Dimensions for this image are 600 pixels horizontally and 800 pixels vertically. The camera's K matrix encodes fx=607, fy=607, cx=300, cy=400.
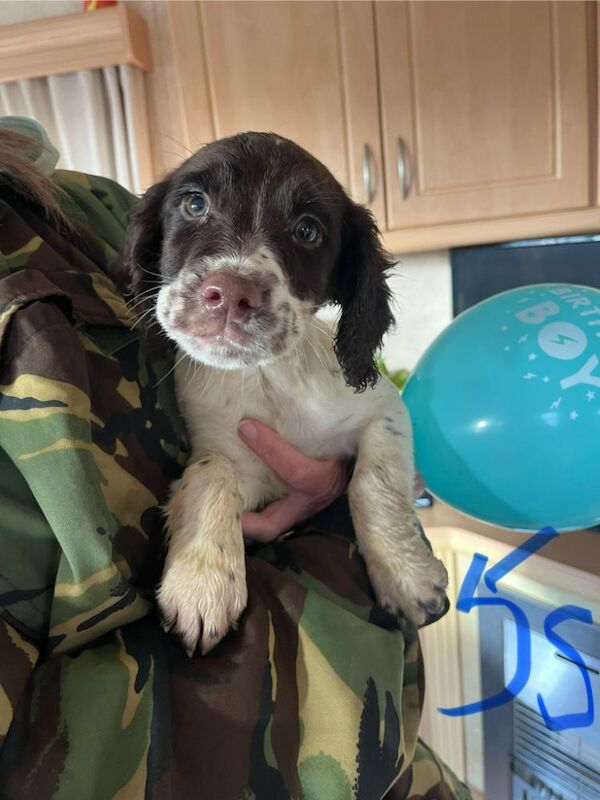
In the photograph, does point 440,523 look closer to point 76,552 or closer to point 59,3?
point 76,552

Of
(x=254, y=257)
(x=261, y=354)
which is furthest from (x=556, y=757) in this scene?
(x=254, y=257)

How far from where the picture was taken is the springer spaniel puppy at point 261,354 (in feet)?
3.14

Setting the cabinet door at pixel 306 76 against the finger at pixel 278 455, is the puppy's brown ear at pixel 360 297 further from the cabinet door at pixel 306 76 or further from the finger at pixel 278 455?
A: the cabinet door at pixel 306 76

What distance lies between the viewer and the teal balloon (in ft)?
4.27

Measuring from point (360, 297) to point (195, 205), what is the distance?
1.26ft

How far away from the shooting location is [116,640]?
2.55 feet

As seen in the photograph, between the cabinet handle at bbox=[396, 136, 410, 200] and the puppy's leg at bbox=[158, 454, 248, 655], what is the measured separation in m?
1.80

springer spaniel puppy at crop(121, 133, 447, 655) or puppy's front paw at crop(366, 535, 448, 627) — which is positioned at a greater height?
springer spaniel puppy at crop(121, 133, 447, 655)

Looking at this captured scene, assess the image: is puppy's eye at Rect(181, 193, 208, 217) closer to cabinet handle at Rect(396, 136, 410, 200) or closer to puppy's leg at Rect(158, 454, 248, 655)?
puppy's leg at Rect(158, 454, 248, 655)

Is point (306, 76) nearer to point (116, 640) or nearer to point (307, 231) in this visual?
point (307, 231)

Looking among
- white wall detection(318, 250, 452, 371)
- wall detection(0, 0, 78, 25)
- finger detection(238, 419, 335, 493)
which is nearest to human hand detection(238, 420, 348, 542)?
finger detection(238, 419, 335, 493)

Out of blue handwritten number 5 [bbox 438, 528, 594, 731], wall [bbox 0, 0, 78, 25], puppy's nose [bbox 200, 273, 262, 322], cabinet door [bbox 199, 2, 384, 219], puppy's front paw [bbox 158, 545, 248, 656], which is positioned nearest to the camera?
puppy's front paw [bbox 158, 545, 248, 656]

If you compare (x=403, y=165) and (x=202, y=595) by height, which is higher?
(x=403, y=165)

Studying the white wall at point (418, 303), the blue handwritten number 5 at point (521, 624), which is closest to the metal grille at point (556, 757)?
the blue handwritten number 5 at point (521, 624)
